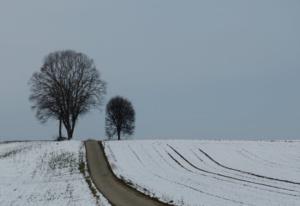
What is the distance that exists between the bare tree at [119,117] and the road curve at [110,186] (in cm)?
4005

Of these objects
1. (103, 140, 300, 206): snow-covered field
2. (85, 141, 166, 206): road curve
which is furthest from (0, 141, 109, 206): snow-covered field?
(103, 140, 300, 206): snow-covered field

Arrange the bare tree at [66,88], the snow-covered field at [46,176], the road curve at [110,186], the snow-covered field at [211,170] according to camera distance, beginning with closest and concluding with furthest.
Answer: the road curve at [110,186] < the snow-covered field at [211,170] < the snow-covered field at [46,176] < the bare tree at [66,88]

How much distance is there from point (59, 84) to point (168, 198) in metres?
50.5

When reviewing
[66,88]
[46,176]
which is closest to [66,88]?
[66,88]

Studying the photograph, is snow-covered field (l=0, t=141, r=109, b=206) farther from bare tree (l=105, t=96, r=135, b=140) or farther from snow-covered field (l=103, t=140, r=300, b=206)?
bare tree (l=105, t=96, r=135, b=140)

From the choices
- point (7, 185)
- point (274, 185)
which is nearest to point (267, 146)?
point (274, 185)

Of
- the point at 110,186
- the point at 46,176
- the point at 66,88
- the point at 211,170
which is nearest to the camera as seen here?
the point at 110,186

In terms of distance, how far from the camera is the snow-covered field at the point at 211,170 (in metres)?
24.1

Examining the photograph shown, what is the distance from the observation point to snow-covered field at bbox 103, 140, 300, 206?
24062mm

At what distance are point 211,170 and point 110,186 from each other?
1080cm

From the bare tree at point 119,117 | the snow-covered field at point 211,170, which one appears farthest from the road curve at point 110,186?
the bare tree at point 119,117

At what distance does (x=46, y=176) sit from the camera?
37.2 meters

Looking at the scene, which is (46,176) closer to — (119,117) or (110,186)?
(110,186)

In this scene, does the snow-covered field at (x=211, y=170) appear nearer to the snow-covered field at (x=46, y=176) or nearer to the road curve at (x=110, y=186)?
the road curve at (x=110, y=186)
